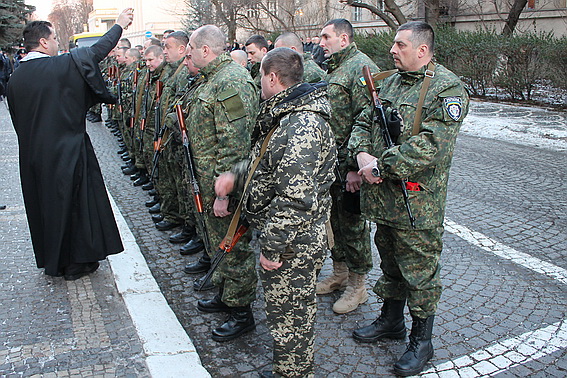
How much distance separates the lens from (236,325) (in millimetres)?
3660

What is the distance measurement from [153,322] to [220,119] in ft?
5.11

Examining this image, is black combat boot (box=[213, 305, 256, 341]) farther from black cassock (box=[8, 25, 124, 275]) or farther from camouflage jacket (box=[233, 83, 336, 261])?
black cassock (box=[8, 25, 124, 275])

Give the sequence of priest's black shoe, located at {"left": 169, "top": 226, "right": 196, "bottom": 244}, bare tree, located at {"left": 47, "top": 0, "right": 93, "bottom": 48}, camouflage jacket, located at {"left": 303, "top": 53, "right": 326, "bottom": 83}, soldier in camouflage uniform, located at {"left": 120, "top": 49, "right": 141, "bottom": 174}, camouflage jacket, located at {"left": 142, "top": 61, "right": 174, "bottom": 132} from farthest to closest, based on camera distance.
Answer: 1. bare tree, located at {"left": 47, "top": 0, "right": 93, "bottom": 48}
2. soldier in camouflage uniform, located at {"left": 120, "top": 49, "right": 141, "bottom": 174}
3. camouflage jacket, located at {"left": 142, "top": 61, "right": 174, "bottom": 132}
4. priest's black shoe, located at {"left": 169, "top": 226, "right": 196, "bottom": 244}
5. camouflage jacket, located at {"left": 303, "top": 53, "right": 326, "bottom": 83}

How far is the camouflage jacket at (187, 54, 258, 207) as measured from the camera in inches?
141

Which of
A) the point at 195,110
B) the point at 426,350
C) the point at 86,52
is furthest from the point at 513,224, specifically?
the point at 86,52

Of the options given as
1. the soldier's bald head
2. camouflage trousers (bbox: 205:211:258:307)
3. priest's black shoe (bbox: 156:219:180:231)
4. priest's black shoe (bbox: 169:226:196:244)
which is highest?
the soldier's bald head

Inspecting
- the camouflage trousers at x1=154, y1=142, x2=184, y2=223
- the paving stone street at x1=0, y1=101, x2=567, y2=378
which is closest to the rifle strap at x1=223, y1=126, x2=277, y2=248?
the paving stone street at x1=0, y1=101, x2=567, y2=378

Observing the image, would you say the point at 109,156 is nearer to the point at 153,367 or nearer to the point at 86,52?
the point at 86,52

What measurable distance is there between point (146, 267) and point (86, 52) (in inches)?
76.4

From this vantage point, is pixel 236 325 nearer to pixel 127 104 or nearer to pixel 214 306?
pixel 214 306

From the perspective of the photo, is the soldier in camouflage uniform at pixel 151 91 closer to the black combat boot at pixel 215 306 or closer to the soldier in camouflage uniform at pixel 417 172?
the black combat boot at pixel 215 306

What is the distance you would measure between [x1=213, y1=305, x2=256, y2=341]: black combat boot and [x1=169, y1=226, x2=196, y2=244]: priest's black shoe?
198cm

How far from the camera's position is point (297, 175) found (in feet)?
8.46

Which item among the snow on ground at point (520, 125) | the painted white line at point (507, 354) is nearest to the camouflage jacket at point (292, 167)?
the painted white line at point (507, 354)
